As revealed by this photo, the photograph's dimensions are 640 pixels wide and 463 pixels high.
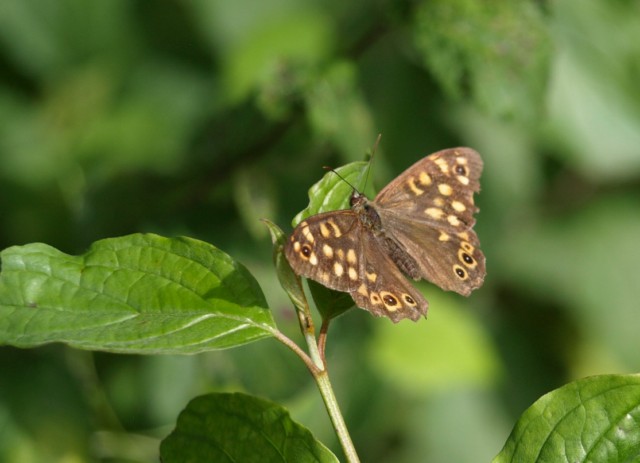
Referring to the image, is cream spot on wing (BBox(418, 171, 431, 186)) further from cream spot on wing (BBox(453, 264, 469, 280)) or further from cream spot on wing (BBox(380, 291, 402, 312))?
cream spot on wing (BBox(380, 291, 402, 312))

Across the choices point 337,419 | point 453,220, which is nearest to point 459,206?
point 453,220

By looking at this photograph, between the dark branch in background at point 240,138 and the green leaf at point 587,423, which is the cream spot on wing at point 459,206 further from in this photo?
the dark branch in background at point 240,138

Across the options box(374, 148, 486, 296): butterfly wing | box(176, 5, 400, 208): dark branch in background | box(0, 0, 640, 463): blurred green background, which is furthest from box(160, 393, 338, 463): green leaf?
box(176, 5, 400, 208): dark branch in background

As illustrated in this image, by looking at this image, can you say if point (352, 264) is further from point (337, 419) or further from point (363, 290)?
point (337, 419)

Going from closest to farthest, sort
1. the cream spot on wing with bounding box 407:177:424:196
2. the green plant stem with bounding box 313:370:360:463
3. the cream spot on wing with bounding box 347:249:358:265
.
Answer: the green plant stem with bounding box 313:370:360:463
the cream spot on wing with bounding box 347:249:358:265
the cream spot on wing with bounding box 407:177:424:196

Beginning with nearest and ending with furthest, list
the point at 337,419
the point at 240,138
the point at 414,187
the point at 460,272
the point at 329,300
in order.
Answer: the point at 337,419 → the point at 329,300 → the point at 460,272 → the point at 414,187 → the point at 240,138

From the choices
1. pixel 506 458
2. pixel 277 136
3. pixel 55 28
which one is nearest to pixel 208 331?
pixel 506 458
